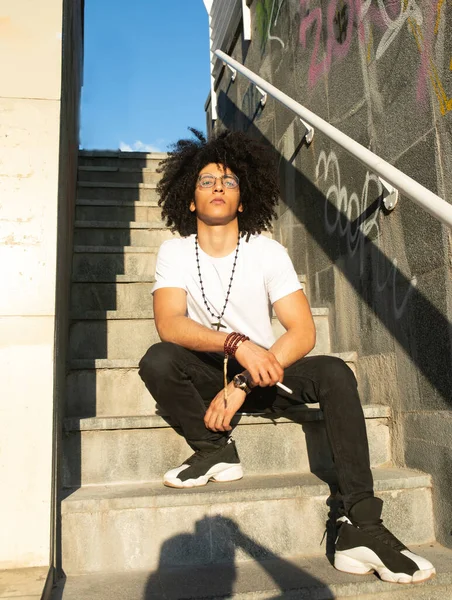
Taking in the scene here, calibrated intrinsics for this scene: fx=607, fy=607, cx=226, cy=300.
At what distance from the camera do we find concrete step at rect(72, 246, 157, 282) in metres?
3.79

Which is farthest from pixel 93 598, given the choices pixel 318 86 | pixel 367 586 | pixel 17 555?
pixel 318 86

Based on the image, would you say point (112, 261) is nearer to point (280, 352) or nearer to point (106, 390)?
point (106, 390)

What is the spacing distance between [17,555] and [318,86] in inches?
110

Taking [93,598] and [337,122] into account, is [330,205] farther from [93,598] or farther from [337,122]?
[93,598]

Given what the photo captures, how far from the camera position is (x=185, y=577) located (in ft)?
5.80

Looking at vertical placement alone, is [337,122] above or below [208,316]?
above

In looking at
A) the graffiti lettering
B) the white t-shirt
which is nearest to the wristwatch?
the white t-shirt

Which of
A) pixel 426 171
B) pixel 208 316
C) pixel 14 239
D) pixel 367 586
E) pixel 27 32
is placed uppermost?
pixel 27 32

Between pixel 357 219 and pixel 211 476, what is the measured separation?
1374 mm

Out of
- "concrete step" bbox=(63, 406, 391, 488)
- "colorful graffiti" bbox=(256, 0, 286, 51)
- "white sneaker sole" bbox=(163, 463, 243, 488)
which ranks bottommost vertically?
"white sneaker sole" bbox=(163, 463, 243, 488)

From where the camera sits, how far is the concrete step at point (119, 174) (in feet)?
18.7

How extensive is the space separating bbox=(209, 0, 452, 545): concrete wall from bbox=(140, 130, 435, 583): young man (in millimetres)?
375

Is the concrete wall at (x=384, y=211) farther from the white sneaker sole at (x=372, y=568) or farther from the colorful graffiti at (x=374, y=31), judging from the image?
the white sneaker sole at (x=372, y=568)

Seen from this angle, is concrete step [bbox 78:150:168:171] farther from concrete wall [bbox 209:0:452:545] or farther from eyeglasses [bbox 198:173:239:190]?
eyeglasses [bbox 198:173:239:190]
